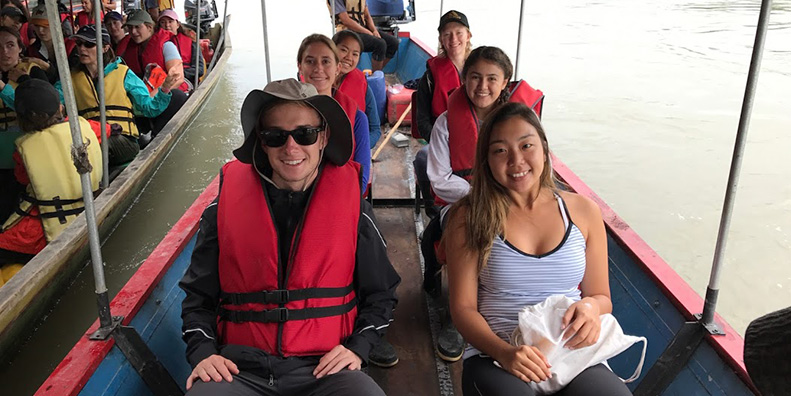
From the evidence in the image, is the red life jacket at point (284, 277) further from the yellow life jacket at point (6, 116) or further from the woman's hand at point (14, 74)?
the woman's hand at point (14, 74)

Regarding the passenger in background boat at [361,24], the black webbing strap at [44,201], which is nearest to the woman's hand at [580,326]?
the black webbing strap at [44,201]

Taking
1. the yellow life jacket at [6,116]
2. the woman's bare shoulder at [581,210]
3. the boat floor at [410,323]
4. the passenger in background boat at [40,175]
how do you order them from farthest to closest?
the yellow life jacket at [6,116]
the passenger in background boat at [40,175]
the boat floor at [410,323]
the woman's bare shoulder at [581,210]

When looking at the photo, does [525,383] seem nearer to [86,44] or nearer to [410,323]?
[410,323]

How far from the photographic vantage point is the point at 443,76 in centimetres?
323

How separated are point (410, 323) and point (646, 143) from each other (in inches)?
234

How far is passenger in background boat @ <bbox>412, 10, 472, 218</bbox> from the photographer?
3193 mm

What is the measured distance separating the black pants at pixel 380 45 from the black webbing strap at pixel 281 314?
451 centimetres

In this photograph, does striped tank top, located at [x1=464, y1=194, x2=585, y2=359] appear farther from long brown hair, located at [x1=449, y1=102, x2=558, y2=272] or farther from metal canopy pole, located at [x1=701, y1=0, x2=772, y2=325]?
metal canopy pole, located at [x1=701, y1=0, x2=772, y2=325]

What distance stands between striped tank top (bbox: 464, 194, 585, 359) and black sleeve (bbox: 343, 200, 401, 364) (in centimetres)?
27

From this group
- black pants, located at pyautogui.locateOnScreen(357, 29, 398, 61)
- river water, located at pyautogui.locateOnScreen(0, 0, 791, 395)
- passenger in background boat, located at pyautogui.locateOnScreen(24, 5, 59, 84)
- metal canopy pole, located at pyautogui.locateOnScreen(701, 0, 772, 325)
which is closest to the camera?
metal canopy pole, located at pyautogui.locateOnScreen(701, 0, 772, 325)

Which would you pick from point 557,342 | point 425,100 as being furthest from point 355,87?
point 557,342

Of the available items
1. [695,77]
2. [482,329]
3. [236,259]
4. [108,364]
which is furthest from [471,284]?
[695,77]

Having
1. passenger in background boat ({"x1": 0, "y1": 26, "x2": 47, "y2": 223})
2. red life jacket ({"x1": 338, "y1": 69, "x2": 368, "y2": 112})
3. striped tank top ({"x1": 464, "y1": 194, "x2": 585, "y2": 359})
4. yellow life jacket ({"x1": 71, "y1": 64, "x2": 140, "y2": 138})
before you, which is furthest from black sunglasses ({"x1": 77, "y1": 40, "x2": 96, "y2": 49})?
striped tank top ({"x1": 464, "y1": 194, "x2": 585, "y2": 359})

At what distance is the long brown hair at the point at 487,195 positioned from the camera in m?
1.55
